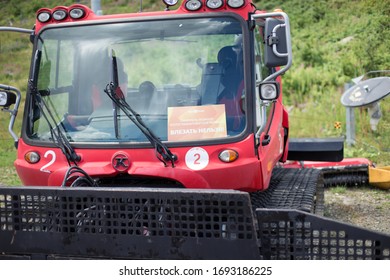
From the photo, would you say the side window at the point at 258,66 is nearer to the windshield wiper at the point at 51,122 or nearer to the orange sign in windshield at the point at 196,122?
the orange sign in windshield at the point at 196,122

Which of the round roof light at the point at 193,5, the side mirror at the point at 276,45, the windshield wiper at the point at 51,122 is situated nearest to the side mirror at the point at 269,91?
the side mirror at the point at 276,45

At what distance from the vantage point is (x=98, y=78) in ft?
16.3

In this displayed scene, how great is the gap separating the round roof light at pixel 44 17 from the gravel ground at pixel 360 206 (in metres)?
3.95

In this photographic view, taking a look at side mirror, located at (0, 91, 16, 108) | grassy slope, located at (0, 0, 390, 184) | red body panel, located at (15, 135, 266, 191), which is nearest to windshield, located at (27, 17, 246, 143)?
red body panel, located at (15, 135, 266, 191)

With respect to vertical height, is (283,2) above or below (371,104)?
above

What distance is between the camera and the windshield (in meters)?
4.71

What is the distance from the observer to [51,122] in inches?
195

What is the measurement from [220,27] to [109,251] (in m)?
2.01

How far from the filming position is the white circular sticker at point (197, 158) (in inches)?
179

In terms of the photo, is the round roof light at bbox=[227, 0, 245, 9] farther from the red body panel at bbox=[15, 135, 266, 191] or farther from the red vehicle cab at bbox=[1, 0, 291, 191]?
the red body panel at bbox=[15, 135, 266, 191]

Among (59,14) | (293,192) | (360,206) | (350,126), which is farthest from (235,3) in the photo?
(350,126)
